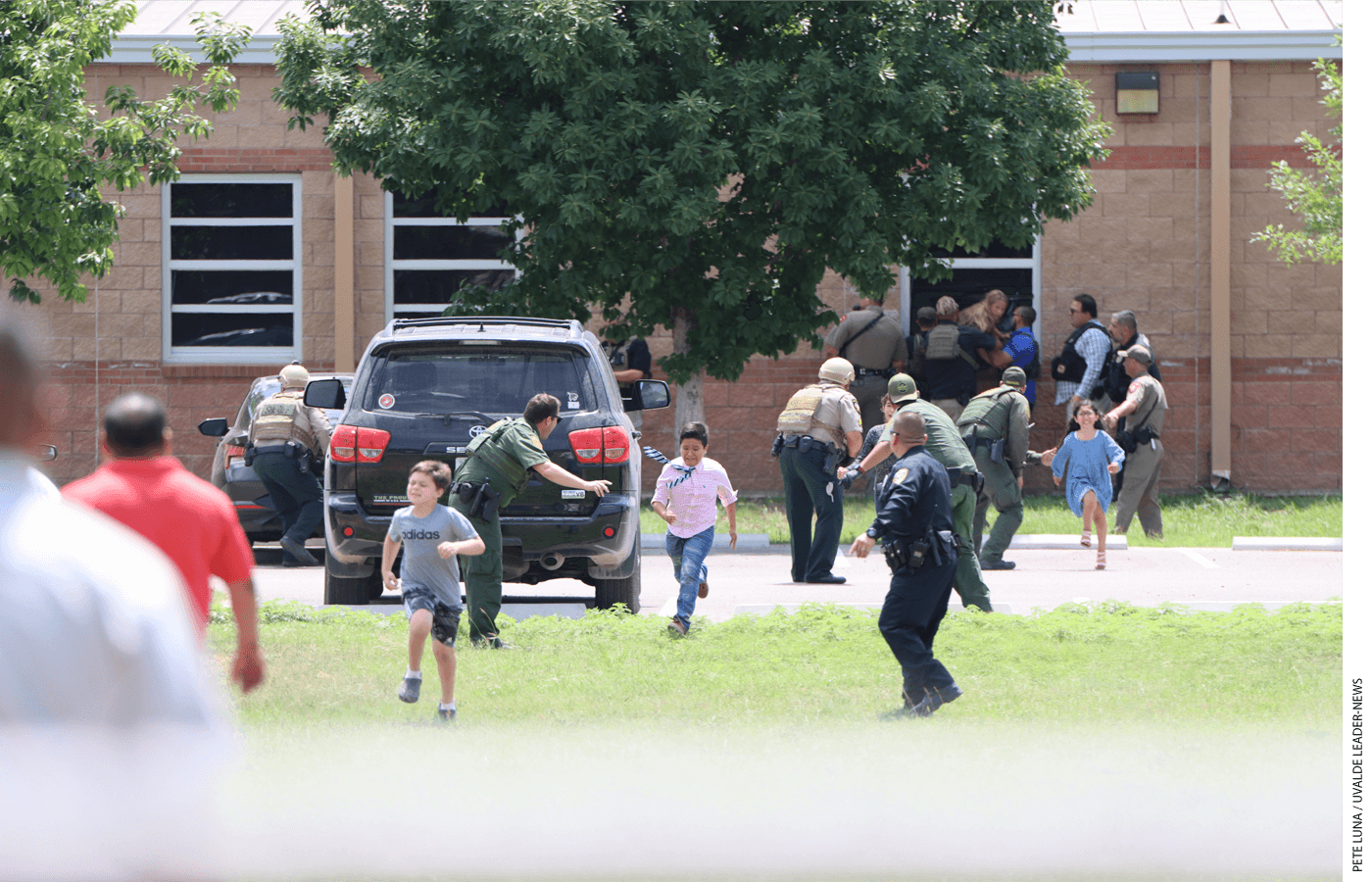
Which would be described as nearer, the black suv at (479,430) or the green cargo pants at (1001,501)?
the black suv at (479,430)

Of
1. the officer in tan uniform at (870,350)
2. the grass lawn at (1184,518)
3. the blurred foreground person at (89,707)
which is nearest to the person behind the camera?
the blurred foreground person at (89,707)

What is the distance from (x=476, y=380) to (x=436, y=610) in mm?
2725

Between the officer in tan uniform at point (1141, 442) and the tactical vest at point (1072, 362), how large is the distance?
7.57 feet

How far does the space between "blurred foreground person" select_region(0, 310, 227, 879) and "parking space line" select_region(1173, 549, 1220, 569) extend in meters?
12.1

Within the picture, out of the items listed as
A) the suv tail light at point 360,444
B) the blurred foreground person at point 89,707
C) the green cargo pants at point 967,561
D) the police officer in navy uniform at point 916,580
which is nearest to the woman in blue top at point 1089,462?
the green cargo pants at point 967,561

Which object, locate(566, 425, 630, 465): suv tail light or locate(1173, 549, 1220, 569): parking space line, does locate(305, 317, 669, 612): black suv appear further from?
locate(1173, 549, 1220, 569): parking space line

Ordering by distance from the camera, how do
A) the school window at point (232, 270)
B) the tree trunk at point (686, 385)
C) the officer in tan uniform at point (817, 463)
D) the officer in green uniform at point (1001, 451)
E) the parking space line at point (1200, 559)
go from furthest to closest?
the school window at point (232, 270)
the tree trunk at point (686, 385)
the parking space line at point (1200, 559)
the officer in green uniform at point (1001, 451)
the officer in tan uniform at point (817, 463)

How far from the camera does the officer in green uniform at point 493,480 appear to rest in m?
8.58

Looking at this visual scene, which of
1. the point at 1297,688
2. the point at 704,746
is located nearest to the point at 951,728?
the point at 704,746

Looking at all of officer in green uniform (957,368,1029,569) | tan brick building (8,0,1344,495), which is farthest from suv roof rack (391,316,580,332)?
tan brick building (8,0,1344,495)

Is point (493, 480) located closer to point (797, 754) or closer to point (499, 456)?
point (499, 456)

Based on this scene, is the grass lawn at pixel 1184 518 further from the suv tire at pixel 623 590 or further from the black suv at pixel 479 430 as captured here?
the black suv at pixel 479 430

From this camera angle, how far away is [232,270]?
20.8 meters

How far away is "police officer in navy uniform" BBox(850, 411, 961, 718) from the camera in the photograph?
290 inches
